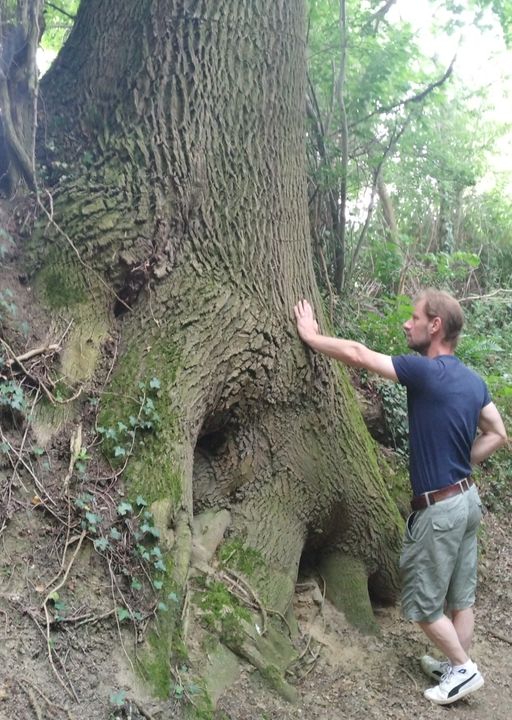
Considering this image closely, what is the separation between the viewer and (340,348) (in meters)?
3.85

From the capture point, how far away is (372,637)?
4.29m

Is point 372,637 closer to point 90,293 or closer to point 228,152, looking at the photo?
point 90,293

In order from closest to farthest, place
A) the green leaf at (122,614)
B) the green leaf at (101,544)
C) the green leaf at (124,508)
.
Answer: the green leaf at (122,614)
the green leaf at (101,544)
the green leaf at (124,508)

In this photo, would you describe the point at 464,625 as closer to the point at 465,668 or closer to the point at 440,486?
the point at 465,668

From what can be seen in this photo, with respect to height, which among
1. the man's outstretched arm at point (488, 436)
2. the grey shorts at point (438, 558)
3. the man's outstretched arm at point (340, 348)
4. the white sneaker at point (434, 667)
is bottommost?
the white sneaker at point (434, 667)

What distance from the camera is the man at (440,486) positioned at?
12.0 feet

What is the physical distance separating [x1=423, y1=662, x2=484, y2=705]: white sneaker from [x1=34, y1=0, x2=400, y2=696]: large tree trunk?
33.4 inches

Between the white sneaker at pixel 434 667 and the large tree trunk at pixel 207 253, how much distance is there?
58 centimetres

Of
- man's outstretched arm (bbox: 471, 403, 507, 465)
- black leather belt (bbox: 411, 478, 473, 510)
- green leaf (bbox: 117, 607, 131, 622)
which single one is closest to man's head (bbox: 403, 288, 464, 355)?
man's outstretched arm (bbox: 471, 403, 507, 465)

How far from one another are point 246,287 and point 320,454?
1251 millimetres

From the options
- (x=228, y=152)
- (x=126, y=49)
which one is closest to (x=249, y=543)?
(x=228, y=152)

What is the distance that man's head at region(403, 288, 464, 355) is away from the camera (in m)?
3.79

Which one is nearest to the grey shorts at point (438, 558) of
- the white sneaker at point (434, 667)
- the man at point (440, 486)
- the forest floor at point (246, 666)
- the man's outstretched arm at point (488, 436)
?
the man at point (440, 486)

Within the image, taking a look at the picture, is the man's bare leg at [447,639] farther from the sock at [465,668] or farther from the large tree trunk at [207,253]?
the large tree trunk at [207,253]
